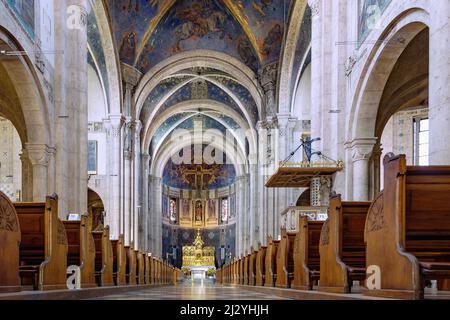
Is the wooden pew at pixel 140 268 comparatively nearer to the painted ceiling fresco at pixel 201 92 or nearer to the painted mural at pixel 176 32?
the painted mural at pixel 176 32

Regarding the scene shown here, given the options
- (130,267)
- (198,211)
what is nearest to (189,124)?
(198,211)

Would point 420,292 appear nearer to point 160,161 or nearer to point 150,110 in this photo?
point 150,110

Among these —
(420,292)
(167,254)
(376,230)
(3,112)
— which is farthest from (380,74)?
(167,254)

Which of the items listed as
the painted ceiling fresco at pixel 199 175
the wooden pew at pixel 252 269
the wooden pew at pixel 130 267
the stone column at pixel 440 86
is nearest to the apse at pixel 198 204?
the painted ceiling fresco at pixel 199 175

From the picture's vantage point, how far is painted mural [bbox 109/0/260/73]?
75.6 ft

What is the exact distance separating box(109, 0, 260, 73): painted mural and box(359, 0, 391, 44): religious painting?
12.6 metres

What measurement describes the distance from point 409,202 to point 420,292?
710 millimetres

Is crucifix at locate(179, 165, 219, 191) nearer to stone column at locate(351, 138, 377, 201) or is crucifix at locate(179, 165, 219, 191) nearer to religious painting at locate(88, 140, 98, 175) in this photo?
religious painting at locate(88, 140, 98, 175)

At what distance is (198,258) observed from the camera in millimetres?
41000

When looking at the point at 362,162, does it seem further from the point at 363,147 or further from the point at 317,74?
the point at 317,74

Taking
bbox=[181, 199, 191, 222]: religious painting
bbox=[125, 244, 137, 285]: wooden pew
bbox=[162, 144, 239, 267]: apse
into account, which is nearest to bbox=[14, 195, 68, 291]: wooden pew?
bbox=[125, 244, 137, 285]: wooden pew

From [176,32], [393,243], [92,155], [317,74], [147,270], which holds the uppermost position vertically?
[176,32]

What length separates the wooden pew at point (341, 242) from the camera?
18.7ft

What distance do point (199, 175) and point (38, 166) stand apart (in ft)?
107
